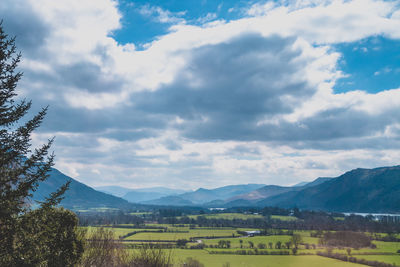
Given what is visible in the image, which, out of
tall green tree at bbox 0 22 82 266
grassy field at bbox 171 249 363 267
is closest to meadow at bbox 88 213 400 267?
grassy field at bbox 171 249 363 267

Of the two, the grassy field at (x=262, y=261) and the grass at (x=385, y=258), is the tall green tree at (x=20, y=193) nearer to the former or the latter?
the grassy field at (x=262, y=261)

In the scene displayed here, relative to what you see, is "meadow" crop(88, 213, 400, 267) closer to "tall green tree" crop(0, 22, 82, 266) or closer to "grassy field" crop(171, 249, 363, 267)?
"grassy field" crop(171, 249, 363, 267)

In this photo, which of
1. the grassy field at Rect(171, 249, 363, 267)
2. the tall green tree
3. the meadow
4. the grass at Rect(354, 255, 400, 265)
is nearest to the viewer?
the tall green tree

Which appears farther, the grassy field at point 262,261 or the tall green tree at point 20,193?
the grassy field at point 262,261

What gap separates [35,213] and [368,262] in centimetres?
8948

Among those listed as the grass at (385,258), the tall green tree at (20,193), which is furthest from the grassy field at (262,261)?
the tall green tree at (20,193)

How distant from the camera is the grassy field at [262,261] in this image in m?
79.9

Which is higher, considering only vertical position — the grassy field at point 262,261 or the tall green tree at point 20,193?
the tall green tree at point 20,193

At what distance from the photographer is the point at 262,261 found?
86562 mm

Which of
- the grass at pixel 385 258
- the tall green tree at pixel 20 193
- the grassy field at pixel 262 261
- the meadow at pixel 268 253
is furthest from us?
the grass at pixel 385 258

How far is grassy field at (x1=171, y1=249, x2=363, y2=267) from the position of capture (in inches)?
3145

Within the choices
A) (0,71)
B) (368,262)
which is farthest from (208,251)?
(0,71)

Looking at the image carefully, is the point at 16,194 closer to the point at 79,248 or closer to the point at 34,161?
the point at 34,161

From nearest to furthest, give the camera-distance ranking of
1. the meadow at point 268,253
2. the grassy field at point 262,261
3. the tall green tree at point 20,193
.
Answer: the tall green tree at point 20,193 < the grassy field at point 262,261 < the meadow at point 268,253
